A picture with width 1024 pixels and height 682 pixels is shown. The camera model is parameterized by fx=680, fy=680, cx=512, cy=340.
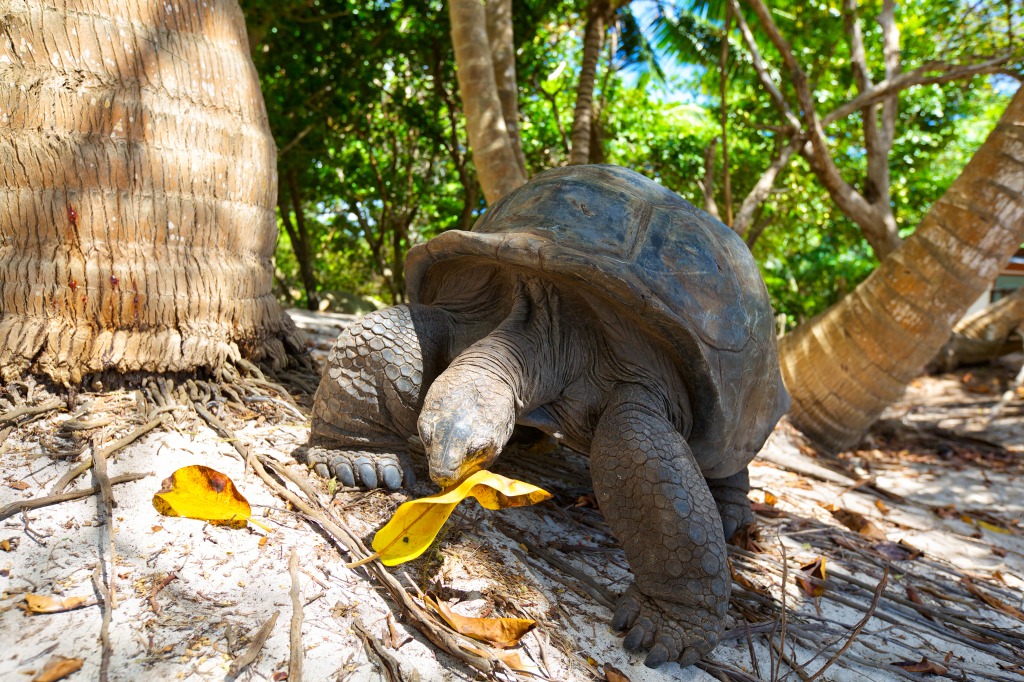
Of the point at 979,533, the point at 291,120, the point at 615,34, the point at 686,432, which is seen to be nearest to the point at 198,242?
the point at 686,432

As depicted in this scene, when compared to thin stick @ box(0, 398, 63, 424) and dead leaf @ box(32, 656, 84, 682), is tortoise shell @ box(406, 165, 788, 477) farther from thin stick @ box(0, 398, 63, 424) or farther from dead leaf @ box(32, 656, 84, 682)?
dead leaf @ box(32, 656, 84, 682)

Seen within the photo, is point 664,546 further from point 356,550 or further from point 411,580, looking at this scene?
point 356,550

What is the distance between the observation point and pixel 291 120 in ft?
28.6

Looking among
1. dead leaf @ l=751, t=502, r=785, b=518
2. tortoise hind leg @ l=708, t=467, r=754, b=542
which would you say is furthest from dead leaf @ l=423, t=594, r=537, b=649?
dead leaf @ l=751, t=502, r=785, b=518

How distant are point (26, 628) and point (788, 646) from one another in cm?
219

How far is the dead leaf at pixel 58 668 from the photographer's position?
141cm

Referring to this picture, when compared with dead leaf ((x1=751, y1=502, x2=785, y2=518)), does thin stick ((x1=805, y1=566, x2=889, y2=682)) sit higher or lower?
higher

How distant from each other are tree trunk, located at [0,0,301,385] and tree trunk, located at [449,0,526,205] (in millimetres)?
2114

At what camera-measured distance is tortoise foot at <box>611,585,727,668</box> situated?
6.65 feet

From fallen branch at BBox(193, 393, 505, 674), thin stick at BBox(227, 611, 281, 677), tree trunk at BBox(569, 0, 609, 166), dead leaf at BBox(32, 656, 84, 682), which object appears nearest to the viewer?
dead leaf at BBox(32, 656, 84, 682)

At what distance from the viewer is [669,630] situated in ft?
6.74

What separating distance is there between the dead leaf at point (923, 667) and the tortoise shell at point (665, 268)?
2.89 feet

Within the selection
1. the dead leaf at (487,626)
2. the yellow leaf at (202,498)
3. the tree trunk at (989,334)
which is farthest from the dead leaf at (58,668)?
the tree trunk at (989,334)

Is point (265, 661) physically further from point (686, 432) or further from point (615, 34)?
point (615, 34)
